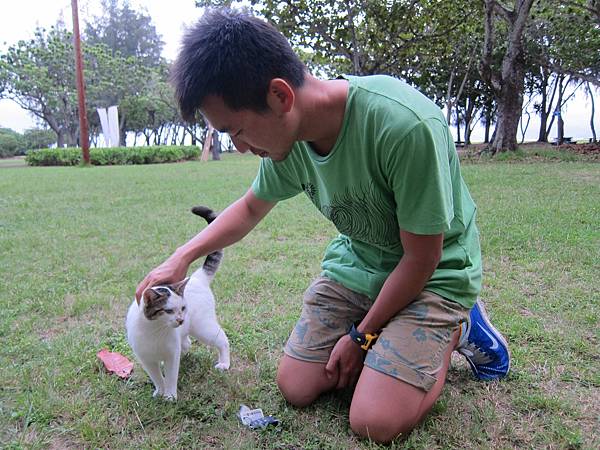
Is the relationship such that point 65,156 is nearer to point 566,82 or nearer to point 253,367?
point 253,367

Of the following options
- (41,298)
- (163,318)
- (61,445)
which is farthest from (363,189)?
(41,298)

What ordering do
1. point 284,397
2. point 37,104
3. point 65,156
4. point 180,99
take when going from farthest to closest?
point 37,104
point 65,156
point 284,397
point 180,99

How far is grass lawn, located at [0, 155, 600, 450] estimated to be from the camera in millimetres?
1637

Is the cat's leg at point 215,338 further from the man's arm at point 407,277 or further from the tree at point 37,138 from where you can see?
the tree at point 37,138

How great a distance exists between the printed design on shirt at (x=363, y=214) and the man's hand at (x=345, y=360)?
380 mm

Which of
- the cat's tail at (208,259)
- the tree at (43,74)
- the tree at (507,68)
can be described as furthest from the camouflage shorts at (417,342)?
the tree at (43,74)

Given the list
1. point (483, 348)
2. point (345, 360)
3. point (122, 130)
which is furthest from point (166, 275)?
point (122, 130)

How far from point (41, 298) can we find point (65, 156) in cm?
1539

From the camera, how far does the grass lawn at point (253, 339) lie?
1637 millimetres

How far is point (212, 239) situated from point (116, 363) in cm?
72

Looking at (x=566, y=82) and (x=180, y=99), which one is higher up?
(x=566, y=82)

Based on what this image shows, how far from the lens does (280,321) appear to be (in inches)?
98.8

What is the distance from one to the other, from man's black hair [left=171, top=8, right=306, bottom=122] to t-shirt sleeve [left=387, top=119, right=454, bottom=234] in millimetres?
395

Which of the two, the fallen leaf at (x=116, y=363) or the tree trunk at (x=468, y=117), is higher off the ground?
the tree trunk at (x=468, y=117)
